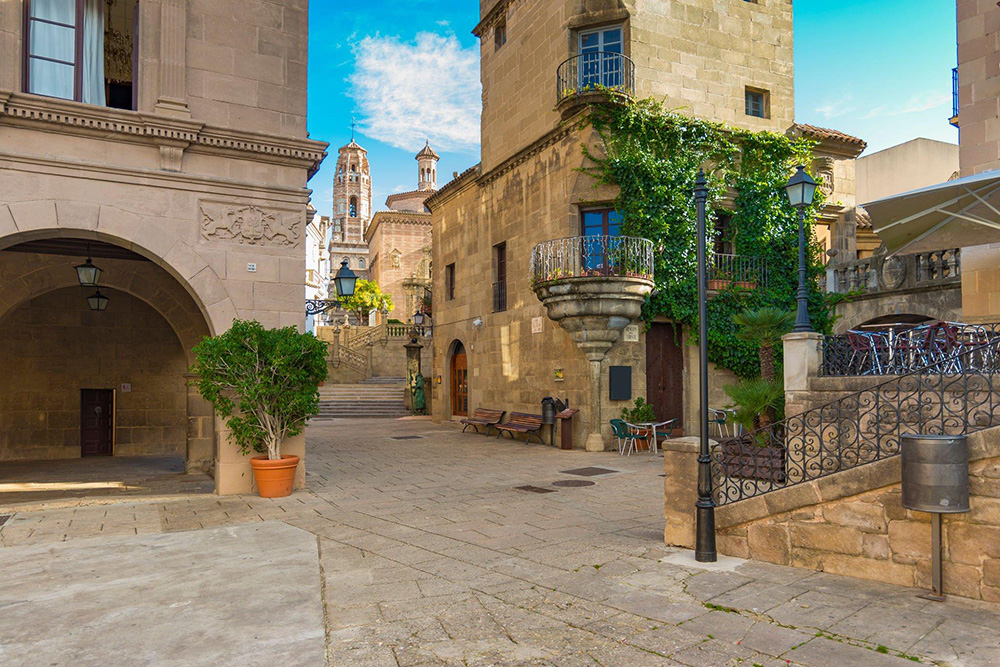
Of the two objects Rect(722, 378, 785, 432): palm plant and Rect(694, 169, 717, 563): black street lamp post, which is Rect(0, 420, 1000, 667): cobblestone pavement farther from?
Rect(722, 378, 785, 432): palm plant

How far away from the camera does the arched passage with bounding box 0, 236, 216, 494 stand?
12.7 meters

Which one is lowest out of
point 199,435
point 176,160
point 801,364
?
point 199,435

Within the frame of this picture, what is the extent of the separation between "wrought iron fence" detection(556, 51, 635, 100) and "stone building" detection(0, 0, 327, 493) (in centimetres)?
785

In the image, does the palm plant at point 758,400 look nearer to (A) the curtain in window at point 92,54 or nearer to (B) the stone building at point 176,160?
(B) the stone building at point 176,160

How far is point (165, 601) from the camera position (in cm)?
508

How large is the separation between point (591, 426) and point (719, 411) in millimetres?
3006

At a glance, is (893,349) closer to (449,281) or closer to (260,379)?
(260,379)

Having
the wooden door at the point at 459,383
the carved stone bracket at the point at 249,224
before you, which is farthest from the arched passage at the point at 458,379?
the carved stone bracket at the point at 249,224

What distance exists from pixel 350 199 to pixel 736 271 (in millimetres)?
69291

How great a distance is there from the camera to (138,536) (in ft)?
23.7

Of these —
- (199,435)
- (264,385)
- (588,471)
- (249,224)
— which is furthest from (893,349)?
(199,435)

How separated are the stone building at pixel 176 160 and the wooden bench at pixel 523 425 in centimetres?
732

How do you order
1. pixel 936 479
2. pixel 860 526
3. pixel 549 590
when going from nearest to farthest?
pixel 936 479
pixel 549 590
pixel 860 526

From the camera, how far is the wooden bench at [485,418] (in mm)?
18464
